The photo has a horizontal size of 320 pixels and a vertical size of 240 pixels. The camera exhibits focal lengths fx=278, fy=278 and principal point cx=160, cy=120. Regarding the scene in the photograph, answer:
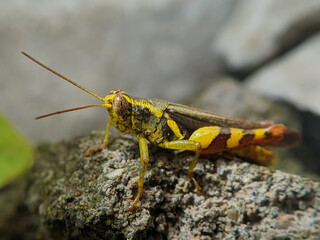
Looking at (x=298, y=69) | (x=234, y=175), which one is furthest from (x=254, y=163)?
(x=298, y=69)

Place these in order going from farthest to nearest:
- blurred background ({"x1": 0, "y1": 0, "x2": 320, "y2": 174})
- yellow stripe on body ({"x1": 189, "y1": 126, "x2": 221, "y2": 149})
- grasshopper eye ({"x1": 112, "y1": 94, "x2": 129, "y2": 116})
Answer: blurred background ({"x1": 0, "y1": 0, "x2": 320, "y2": 174}) < yellow stripe on body ({"x1": 189, "y1": 126, "x2": 221, "y2": 149}) < grasshopper eye ({"x1": 112, "y1": 94, "x2": 129, "y2": 116})

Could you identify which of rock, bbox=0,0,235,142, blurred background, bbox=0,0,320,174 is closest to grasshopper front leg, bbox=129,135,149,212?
blurred background, bbox=0,0,320,174

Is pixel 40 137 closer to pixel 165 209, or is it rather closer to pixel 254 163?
pixel 165 209

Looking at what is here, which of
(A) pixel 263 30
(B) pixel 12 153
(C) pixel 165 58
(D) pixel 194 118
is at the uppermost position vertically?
(A) pixel 263 30

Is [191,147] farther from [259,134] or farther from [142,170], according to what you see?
[259,134]

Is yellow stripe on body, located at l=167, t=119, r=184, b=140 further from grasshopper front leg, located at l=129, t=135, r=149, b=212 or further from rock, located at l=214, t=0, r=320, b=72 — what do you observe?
rock, located at l=214, t=0, r=320, b=72

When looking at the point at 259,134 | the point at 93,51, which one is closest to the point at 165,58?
the point at 93,51
